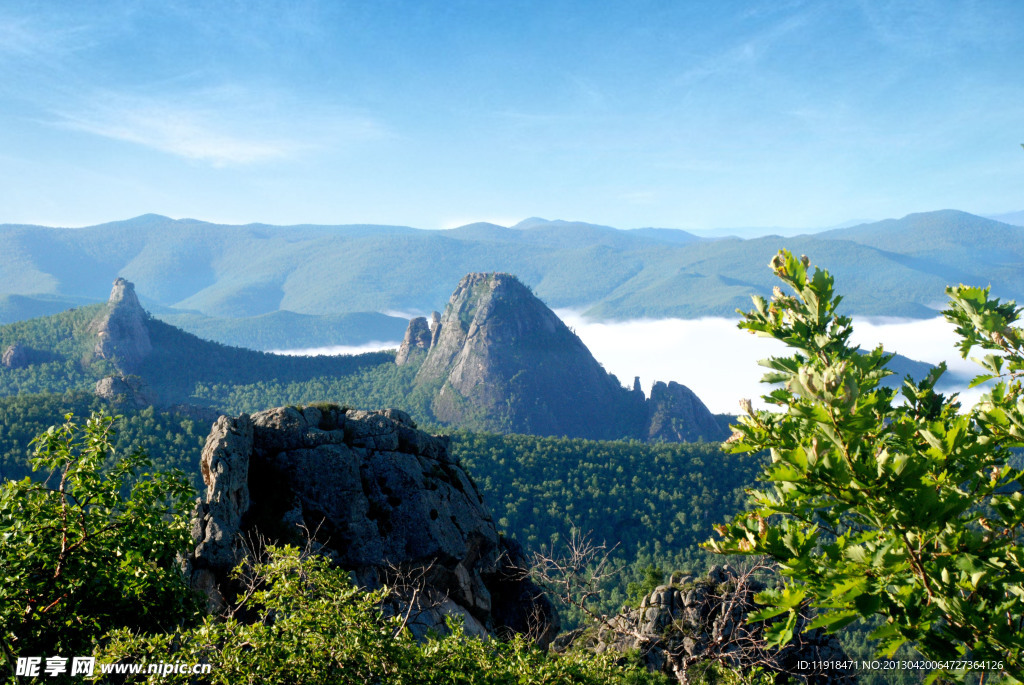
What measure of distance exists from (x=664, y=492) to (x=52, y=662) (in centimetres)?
12928

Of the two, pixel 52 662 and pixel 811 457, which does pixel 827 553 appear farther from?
pixel 52 662

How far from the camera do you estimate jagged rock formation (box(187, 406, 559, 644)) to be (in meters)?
31.2

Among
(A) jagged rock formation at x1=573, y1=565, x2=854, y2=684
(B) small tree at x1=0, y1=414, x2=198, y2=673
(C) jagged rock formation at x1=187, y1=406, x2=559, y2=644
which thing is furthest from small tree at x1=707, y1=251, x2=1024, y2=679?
(C) jagged rock formation at x1=187, y1=406, x2=559, y2=644

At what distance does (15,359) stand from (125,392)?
9659 cm

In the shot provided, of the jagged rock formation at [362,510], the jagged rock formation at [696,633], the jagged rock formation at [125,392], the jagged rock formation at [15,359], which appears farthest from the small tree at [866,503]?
the jagged rock formation at [15,359]

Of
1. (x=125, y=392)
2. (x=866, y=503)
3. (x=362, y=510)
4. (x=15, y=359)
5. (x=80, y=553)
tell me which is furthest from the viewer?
(x=15, y=359)

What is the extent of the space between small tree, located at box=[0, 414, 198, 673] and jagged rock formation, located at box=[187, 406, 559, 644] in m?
14.2

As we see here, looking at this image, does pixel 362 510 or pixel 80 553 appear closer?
pixel 80 553

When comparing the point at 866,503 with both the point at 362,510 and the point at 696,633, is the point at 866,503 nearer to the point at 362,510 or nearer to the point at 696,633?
the point at 362,510

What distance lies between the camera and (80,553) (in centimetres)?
1373

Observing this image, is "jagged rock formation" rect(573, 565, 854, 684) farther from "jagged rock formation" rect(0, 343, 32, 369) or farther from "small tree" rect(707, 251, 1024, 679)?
"jagged rock formation" rect(0, 343, 32, 369)

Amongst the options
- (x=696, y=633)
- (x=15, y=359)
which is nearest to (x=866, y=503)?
(x=696, y=633)

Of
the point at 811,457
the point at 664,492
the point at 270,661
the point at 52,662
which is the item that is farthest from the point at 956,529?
the point at 664,492

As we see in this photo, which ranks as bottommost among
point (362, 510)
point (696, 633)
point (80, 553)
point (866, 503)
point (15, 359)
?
point (15, 359)
